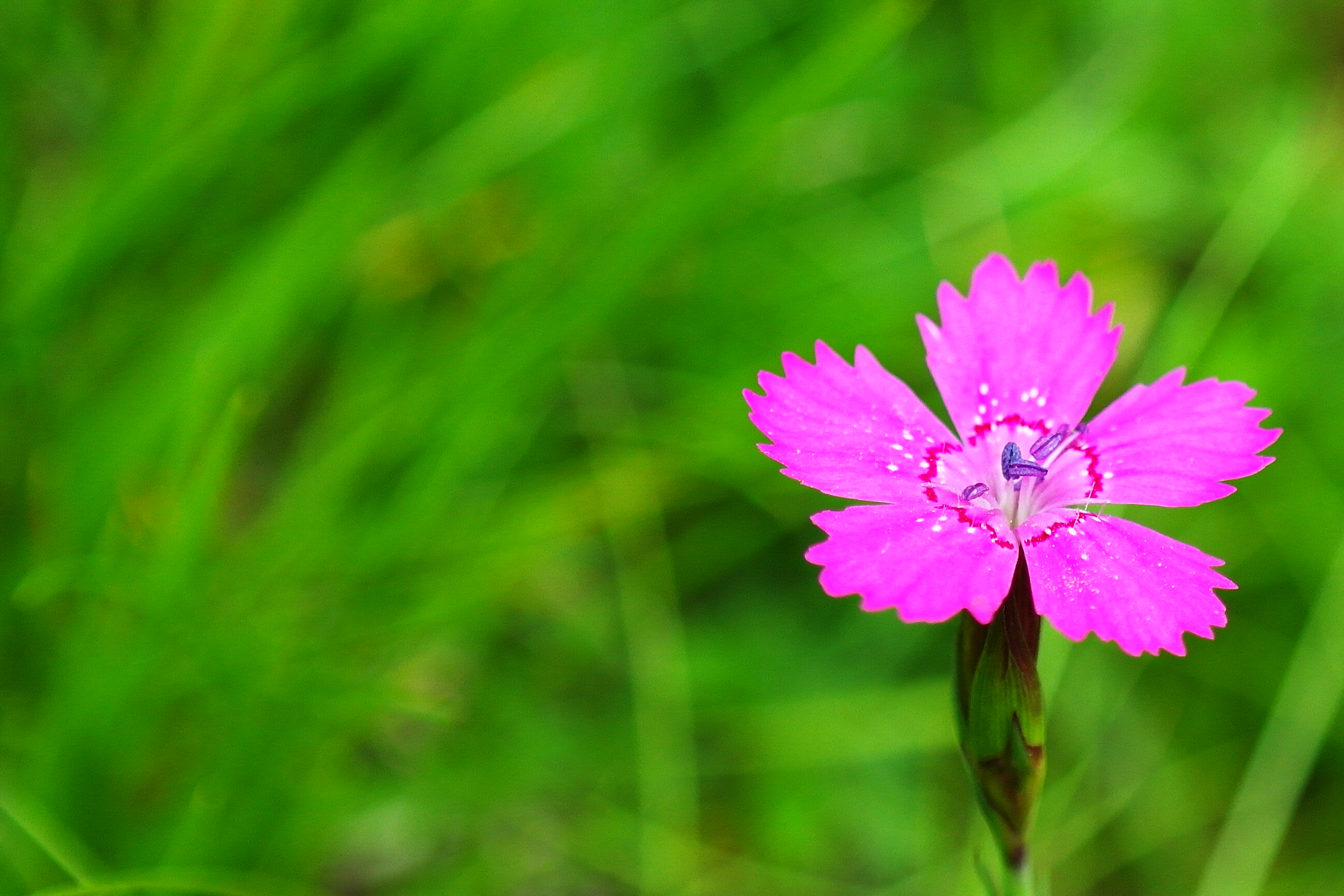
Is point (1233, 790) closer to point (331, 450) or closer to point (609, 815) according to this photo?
point (609, 815)

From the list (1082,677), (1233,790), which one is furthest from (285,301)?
(1233,790)

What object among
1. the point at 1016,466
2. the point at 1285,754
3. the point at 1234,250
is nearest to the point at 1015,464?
the point at 1016,466

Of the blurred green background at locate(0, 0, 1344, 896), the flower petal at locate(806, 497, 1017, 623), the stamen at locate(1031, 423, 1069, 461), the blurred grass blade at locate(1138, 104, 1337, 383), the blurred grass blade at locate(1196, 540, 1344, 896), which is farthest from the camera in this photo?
the blurred grass blade at locate(1138, 104, 1337, 383)

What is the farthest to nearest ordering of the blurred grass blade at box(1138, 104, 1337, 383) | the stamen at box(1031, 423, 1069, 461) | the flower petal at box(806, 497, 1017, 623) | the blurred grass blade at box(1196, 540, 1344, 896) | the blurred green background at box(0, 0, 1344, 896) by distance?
1. the blurred grass blade at box(1138, 104, 1337, 383)
2. the blurred grass blade at box(1196, 540, 1344, 896)
3. the blurred green background at box(0, 0, 1344, 896)
4. the stamen at box(1031, 423, 1069, 461)
5. the flower petal at box(806, 497, 1017, 623)

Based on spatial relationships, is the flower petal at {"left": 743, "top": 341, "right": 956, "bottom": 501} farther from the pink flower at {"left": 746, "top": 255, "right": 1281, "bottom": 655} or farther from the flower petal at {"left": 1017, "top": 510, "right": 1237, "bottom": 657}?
the flower petal at {"left": 1017, "top": 510, "right": 1237, "bottom": 657}

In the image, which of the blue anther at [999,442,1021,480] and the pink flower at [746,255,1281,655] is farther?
the blue anther at [999,442,1021,480]

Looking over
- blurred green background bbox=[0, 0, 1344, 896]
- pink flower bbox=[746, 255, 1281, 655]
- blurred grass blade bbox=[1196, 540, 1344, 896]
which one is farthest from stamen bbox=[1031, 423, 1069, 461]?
blurred grass blade bbox=[1196, 540, 1344, 896]

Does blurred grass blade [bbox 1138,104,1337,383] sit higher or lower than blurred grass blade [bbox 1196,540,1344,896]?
higher

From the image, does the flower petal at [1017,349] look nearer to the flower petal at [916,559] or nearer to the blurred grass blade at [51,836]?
the flower petal at [916,559]
